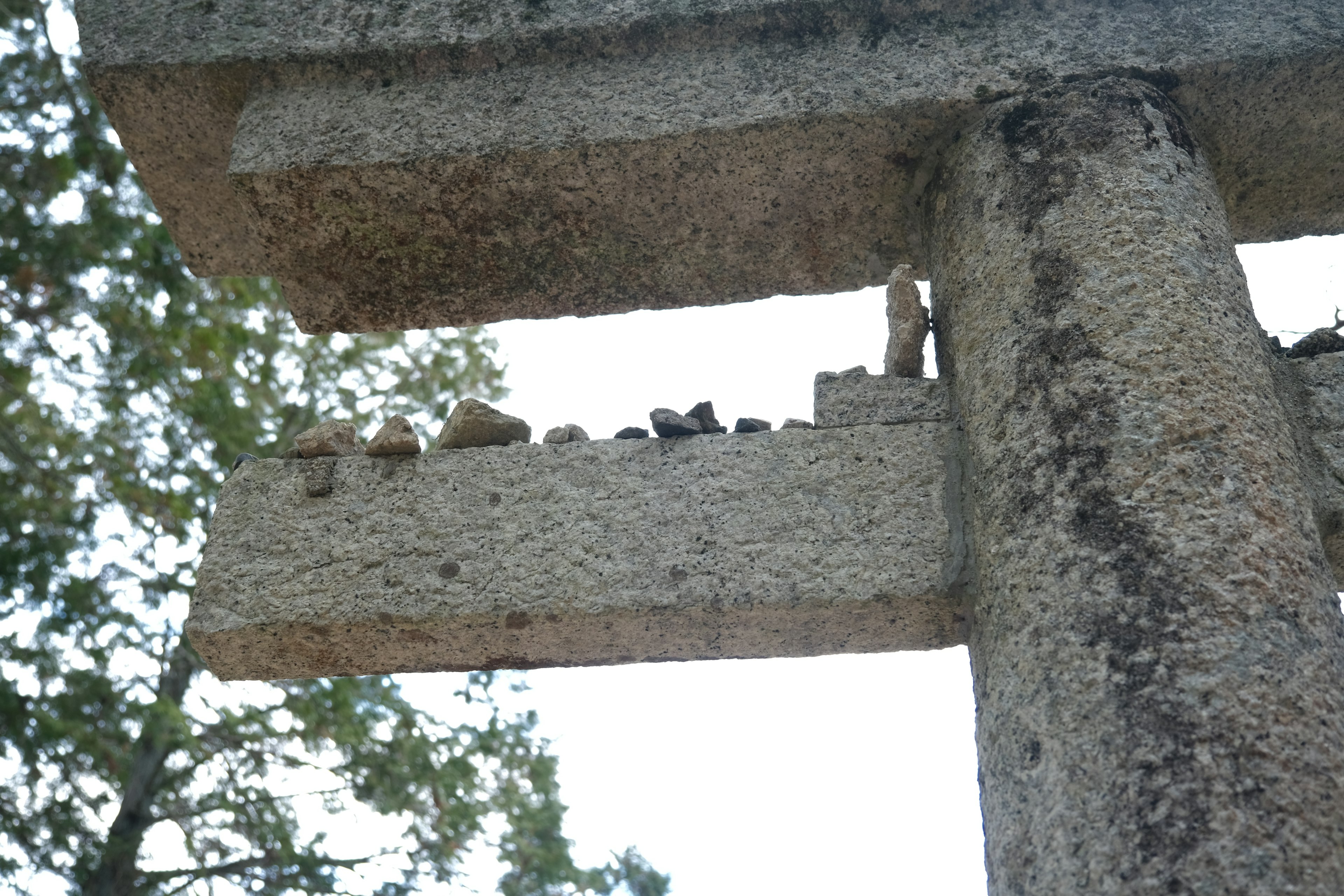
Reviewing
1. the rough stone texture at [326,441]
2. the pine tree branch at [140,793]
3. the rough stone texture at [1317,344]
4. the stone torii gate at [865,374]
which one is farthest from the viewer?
the pine tree branch at [140,793]

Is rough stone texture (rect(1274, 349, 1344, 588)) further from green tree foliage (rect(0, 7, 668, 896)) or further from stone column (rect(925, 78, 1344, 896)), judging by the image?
green tree foliage (rect(0, 7, 668, 896))

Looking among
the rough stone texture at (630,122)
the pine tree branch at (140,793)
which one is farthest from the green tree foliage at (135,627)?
the rough stone texture at (630,122)

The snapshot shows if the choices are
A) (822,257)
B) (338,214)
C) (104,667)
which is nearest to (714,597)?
(822,257)

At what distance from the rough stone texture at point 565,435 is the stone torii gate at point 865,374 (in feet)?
0.36

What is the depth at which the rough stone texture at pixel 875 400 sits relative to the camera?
2135mm

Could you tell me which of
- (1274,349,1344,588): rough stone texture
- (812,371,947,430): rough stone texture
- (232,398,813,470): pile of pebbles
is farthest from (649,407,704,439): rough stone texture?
(1274,349,1344,588): rough stone texture

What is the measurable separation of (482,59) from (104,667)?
5141 mm

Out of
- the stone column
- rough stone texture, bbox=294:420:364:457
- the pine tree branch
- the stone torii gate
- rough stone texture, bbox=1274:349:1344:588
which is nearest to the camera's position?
the stone column

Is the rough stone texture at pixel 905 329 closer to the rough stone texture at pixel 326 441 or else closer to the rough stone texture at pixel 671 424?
the rough stone texture at pixel 671 424

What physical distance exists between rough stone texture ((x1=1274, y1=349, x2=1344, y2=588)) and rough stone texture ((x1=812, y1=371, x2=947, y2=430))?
0.64 metres

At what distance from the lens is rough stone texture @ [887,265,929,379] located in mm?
2275

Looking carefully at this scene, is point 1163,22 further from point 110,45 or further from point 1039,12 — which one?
point 110,45

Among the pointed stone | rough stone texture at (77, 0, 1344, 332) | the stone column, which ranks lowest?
the stone column

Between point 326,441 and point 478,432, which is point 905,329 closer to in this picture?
point 478,432
